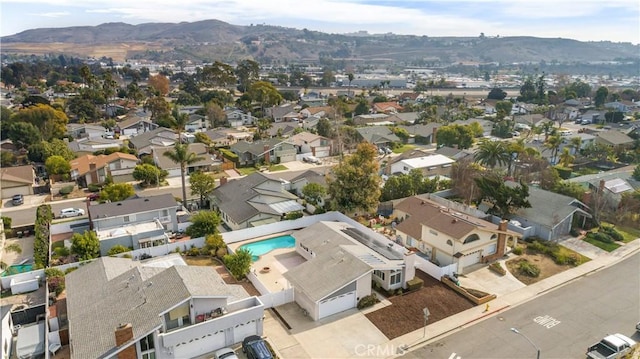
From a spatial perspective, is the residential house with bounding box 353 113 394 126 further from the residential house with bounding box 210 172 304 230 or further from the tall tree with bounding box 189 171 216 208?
the tall tree with bounding box 189 171 216 208

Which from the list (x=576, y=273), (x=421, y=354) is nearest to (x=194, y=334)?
(x=421, y=354)

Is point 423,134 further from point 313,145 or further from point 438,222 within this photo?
point 438,222

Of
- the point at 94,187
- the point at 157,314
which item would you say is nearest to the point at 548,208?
the point at 157,314

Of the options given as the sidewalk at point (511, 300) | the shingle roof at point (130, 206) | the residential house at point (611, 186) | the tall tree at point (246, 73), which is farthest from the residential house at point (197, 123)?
the sidewalk at point (511, 300)

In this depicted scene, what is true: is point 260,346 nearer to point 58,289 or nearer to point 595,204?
point 58,289

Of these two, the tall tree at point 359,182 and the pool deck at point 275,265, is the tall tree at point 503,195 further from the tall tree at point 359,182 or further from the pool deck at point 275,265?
the pool deck at point 275,265

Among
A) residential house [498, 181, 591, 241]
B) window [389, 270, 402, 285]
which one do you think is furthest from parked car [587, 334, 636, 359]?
residential house [498, 181, 591, 241]
